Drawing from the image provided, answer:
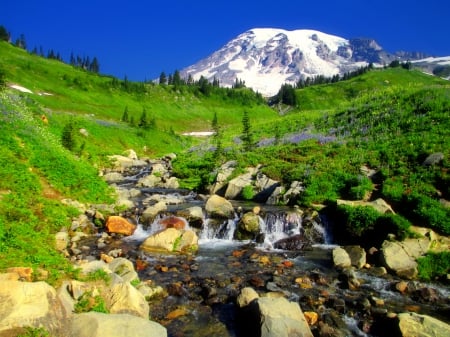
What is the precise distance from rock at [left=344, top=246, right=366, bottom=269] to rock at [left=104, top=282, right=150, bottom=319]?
32.7 feet

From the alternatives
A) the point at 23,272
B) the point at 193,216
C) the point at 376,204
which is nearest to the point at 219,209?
the point at 193,216

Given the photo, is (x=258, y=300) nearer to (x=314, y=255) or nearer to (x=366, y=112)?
(x=314, y=255)

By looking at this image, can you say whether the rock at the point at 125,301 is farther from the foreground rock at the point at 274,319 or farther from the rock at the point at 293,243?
the rock at the point at 293,243

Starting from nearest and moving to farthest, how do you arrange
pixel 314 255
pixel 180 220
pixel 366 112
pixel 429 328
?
pixel 429 328 → pixel 314 255 → pixel 180 220 → pixel 366 112

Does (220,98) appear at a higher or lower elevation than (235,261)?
higher

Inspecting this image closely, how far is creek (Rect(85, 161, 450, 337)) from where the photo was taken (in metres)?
11.5

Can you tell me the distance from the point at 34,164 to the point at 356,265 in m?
19.6

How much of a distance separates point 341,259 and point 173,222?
9.93 m

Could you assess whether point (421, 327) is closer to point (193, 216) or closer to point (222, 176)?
point (193, 216)

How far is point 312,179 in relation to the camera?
24844mm

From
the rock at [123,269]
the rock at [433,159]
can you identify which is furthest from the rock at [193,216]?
the rock at [433,159]

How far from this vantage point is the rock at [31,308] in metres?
8.49

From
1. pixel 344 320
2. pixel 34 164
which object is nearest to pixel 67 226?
pixel 34 164

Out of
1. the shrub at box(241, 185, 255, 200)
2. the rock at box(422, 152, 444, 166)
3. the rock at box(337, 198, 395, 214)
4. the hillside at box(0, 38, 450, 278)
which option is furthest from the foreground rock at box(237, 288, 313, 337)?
the rock at box(422, 152, 444, 166)
